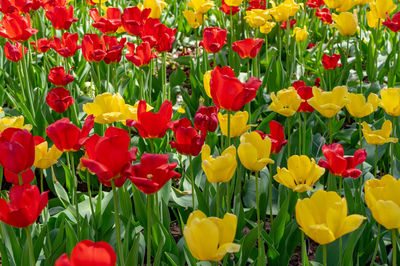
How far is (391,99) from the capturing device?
5.65ft

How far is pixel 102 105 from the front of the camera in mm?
1733

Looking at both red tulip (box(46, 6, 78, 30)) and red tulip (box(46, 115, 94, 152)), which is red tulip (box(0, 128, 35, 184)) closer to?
Result: red tulip (box(46, 115, 94, 152))

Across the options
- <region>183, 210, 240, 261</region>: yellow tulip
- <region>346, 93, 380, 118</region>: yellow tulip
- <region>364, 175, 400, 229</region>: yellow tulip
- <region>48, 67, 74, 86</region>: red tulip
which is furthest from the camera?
<region>48, 67, 74, 86</region>: red tulip

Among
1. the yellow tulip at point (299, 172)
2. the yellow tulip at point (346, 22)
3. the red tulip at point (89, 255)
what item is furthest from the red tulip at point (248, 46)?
the red tulip at point (89, 255)

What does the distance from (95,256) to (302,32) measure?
265 centimetres

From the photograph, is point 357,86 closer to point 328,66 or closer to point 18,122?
point 328,66

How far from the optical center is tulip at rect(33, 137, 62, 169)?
150 cm

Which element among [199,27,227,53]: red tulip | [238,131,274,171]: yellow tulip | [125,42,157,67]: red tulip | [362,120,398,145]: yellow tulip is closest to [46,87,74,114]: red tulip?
[125,42,157,67]: red tulip

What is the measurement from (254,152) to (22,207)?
0.57 metres

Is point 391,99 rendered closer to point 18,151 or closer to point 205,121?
point 205,121

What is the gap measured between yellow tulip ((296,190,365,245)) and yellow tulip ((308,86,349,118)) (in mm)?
548

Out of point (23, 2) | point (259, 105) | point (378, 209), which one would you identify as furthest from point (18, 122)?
point (259, 105)

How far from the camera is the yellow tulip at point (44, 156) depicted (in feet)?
4.93

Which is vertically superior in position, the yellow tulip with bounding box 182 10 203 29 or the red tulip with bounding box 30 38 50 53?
the yellow tulip with bounding box 182 10 203 29
